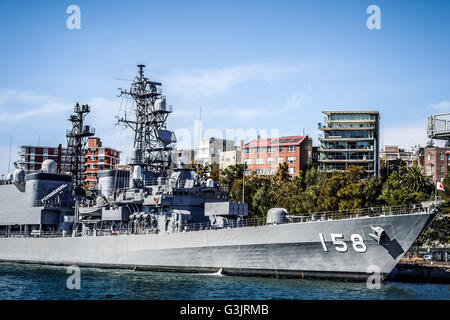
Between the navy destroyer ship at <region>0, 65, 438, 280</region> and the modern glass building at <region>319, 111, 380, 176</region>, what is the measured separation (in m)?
25.3

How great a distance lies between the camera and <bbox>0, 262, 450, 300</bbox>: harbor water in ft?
74.4

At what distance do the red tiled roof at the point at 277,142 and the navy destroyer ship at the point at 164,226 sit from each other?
93.2 ft

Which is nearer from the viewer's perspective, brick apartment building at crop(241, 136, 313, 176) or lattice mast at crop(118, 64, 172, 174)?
lattice mast at crop(118, 64, 172, 174)

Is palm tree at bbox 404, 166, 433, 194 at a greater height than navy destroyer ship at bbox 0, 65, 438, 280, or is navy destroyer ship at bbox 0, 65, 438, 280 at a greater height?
palm tree at bbox 404, 166, 433, 194

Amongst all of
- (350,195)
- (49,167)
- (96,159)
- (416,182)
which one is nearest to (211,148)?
(96,159)

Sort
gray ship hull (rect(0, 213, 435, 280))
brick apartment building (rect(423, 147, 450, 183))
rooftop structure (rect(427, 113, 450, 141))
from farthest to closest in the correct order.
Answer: brick apartment building (rect(423, 147, 450, 183)) < gray ship hull (rect(0, 213, 435, 280)) < rooftop structure (rect(427, 113, 450, 141))

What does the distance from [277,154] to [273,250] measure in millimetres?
39157

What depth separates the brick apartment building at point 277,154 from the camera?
63938 mm

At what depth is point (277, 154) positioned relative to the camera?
215 feet

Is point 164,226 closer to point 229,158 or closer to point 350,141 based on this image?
point 350,141

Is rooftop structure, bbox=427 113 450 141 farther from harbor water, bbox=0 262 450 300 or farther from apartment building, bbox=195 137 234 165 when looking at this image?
apartment building, bbox=195 137 234 165

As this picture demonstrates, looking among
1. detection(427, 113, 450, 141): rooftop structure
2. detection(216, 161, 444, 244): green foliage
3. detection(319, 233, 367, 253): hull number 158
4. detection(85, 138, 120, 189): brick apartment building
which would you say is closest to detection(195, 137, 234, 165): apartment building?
detection(85, 138, 120, 189): brick apartment building

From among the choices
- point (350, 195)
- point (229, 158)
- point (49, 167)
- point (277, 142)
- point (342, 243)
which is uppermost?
point (277, 142)
